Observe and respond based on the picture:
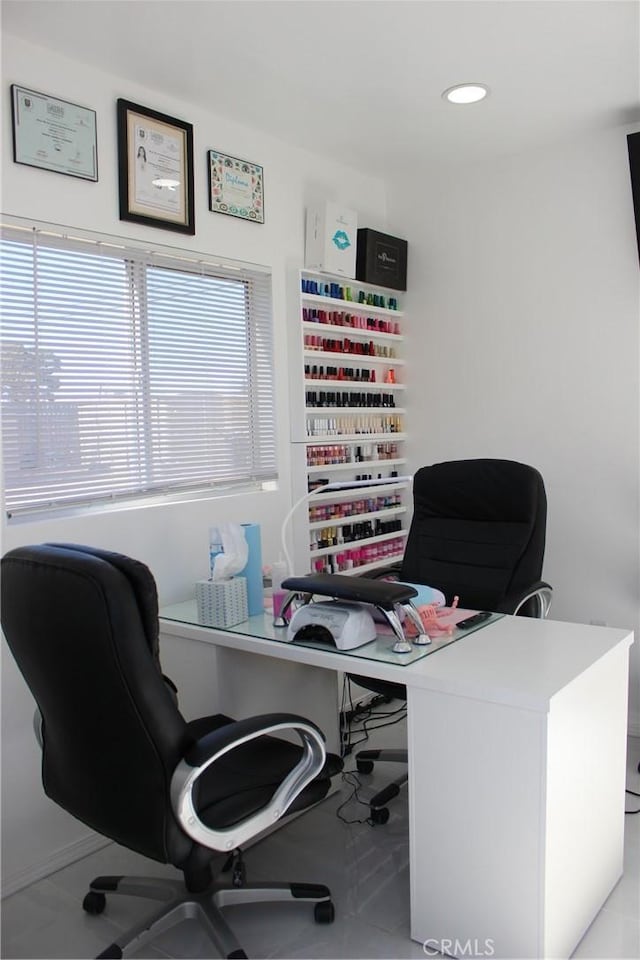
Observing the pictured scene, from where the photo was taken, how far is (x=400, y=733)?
330cm

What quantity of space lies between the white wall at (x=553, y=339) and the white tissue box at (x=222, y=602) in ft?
5.26

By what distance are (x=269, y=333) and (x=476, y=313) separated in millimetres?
1032

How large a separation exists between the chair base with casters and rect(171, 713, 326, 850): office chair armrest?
310 mm

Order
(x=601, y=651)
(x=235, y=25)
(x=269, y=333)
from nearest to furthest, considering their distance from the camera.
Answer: (x=601, y=651) → (x=235, y=25) → (x=269, y=333)

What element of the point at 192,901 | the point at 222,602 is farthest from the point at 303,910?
the point at 222,602

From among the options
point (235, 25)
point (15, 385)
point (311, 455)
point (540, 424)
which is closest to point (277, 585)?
point (311, 455)

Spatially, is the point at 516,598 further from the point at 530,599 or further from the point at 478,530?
the point at 478,530

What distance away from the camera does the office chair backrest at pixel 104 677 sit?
1.52 metres

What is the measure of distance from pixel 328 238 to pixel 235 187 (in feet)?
1.58

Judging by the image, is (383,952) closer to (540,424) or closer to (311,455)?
(311,455)

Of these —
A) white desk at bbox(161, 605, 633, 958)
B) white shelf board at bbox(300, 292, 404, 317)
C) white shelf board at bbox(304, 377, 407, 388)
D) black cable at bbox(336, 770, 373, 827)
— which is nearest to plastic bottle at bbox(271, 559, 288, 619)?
white desk at bbox(161, 605, 633, 958)

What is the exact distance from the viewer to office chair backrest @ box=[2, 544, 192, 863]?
1522mm

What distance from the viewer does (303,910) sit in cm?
212

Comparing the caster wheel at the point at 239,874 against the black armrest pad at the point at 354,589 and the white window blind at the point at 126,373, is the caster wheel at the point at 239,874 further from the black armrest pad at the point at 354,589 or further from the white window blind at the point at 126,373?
the white window blind at the point at 126,373
